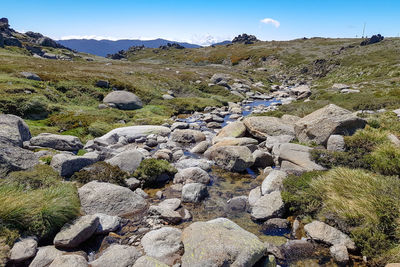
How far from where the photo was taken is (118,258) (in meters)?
6.05

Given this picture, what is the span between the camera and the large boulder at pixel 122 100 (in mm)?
27969

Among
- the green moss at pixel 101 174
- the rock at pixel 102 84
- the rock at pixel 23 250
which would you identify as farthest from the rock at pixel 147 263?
the rock at pixel 102 84

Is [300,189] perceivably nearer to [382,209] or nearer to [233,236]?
[382,209]

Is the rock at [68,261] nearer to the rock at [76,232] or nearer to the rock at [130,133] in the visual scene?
the rock at [76,232]

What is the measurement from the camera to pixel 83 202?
8.70 metres

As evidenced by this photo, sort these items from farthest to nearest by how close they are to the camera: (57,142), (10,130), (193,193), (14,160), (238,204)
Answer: (57,142), (10,130), (193,193), (238,204), (14,160)

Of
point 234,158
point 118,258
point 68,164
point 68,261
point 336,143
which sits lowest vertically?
point 118,258

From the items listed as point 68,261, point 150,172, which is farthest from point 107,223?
point 150,172

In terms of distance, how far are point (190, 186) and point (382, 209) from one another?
22.2ft

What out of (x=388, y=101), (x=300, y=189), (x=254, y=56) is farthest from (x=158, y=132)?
(x=254, y=56)

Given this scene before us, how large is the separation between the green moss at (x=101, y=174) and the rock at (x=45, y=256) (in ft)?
13.6

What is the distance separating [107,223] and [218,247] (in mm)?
4059

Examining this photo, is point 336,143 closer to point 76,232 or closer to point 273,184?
point 273,184

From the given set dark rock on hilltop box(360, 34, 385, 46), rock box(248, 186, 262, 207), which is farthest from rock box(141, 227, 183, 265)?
dark rock on hilltop box(360, 34, 385, 46)
